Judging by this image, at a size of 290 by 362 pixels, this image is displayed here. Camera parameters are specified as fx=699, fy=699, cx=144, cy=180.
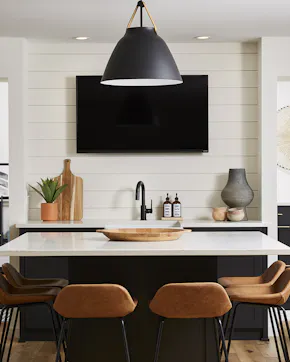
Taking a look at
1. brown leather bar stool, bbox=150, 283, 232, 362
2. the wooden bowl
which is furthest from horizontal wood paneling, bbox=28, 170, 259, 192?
brown leather bar stool, bbox=150, 283, 232, 362

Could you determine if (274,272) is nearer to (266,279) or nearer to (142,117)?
(266,279)

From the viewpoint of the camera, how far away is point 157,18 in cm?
509

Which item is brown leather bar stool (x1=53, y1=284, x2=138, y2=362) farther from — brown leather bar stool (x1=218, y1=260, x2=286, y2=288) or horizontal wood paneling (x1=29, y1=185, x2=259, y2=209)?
horizontal wood paneling (x1=29, y1=185, x2=259, y2=209)

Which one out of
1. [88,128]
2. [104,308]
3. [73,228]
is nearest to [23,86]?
[88,128]

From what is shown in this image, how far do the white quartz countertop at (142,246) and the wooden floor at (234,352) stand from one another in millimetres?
1082

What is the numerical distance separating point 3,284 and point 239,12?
97.6 inches

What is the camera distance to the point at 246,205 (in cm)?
590

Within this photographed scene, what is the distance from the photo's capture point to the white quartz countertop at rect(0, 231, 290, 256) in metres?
3.63

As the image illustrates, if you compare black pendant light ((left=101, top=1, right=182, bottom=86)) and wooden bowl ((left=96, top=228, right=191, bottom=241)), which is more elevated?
black pendant light ((left=101, top=1, right=182, bottom=86))

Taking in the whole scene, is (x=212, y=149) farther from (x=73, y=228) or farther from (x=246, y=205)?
(x=73, y=228)

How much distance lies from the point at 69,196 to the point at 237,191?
1427mm

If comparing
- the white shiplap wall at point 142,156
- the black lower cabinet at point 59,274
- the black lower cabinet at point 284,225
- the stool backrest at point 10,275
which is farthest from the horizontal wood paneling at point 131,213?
the stool backrest at point 10,275

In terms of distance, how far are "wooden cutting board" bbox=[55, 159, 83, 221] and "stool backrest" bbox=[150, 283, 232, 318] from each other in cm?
245

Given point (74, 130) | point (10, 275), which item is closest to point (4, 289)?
point (10, 275)
